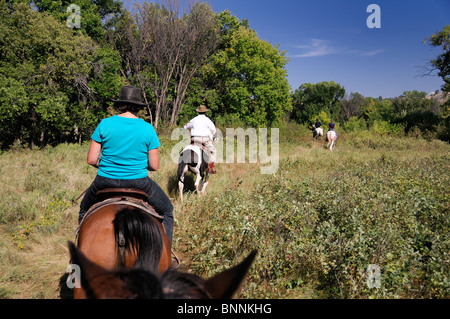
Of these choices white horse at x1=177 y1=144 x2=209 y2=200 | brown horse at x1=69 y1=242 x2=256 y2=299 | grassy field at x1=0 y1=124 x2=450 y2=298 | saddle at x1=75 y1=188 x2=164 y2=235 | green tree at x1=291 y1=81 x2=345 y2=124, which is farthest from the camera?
green tree at x1=291 y1=81 x2=345 y2=124

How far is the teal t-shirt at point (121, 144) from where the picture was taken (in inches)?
119

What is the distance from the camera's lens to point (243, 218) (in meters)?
4.78

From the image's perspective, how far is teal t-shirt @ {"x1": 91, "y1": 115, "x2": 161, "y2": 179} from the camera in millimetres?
3016

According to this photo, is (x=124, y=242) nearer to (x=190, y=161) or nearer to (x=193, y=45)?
(x=190, y=161)

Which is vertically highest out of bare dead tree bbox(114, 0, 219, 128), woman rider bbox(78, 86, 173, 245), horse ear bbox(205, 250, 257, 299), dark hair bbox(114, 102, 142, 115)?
bare dead tree bbox(114, 0, 219, 128)

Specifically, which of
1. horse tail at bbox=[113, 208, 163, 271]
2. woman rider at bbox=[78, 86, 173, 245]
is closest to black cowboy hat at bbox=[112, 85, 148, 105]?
woman rider at bbox=[78, 86, 173, 245]

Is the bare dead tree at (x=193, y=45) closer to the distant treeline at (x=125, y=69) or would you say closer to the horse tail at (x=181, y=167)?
the distant treeline at (x=125, y=69)

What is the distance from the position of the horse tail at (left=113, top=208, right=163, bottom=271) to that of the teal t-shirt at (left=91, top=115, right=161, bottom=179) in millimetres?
933

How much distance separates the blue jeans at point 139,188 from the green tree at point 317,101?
5610 cm

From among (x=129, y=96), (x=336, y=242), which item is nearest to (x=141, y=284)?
(x=129, y=96)

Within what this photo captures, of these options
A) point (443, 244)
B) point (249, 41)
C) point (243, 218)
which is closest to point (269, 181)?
point (243, 218)

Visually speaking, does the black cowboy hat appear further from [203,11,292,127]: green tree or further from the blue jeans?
[203,11,292,127]: green tree
